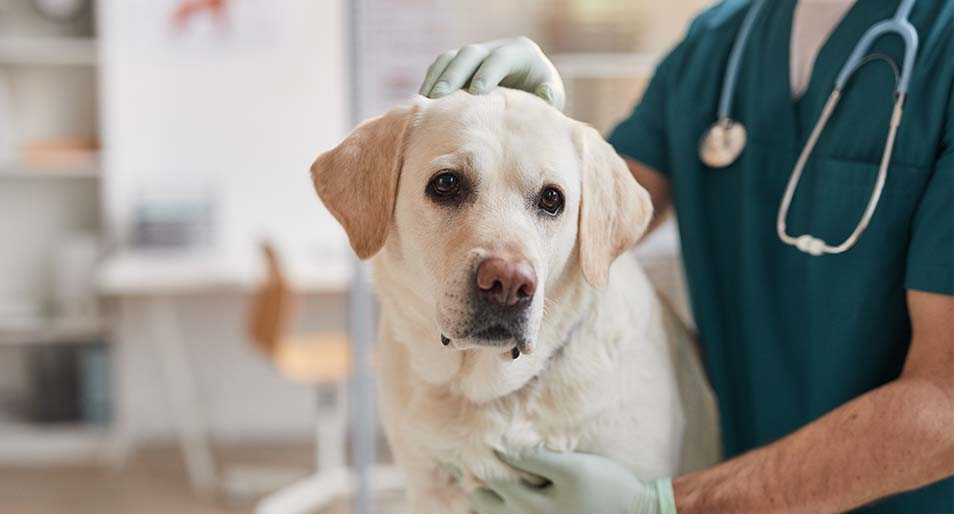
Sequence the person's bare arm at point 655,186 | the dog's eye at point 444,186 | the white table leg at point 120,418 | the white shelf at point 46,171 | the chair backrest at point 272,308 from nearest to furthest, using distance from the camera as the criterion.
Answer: the dog's eye at point 444,186 < the person's bare arm at point 655,186 < the chair backrest at point 272,308 < the white shelf at point 46,171 < the white table leg at point 120,418

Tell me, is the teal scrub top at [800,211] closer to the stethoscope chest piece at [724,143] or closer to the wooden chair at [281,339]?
the stethoscope chest piece at [724,143]

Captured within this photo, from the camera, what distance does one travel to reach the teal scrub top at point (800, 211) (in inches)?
40.1

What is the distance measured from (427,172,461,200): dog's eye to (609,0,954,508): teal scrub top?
1.41 ft

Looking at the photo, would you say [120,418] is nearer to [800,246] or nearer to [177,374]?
[177,374]

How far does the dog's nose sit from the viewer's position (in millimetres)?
819

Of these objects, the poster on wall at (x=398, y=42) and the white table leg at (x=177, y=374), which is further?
the white table leg at (x=177, y=374)

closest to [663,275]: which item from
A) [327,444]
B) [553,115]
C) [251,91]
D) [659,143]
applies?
[659,143]

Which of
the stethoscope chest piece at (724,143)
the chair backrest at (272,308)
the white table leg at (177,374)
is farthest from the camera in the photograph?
the white table leg at (177,374)

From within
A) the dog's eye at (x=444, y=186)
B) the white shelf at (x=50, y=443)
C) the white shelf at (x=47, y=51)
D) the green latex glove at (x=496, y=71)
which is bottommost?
the white shelf at (x=50, y=443)

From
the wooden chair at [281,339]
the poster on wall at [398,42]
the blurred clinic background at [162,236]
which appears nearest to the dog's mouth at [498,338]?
the poster on wall at [398,42]

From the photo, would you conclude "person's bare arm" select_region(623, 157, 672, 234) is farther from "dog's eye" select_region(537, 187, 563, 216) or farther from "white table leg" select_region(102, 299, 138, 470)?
"white table leg" select_region(102, 299, 138, 470)

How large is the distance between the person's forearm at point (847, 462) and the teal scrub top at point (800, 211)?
112 mm

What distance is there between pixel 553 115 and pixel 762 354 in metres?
0.46

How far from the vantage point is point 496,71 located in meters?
0.95
